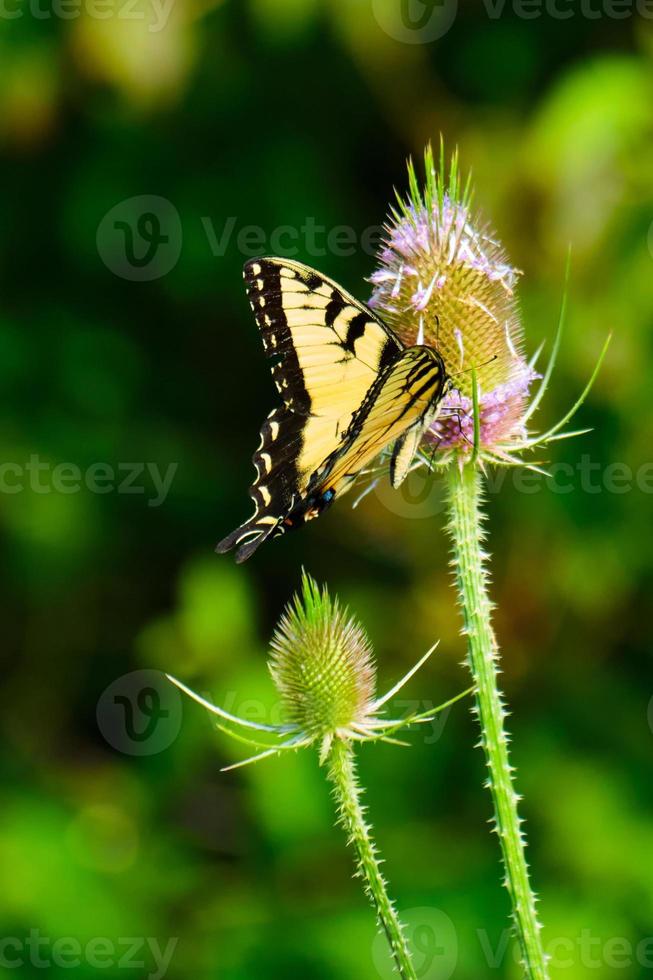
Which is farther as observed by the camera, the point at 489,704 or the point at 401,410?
the point at 401,410

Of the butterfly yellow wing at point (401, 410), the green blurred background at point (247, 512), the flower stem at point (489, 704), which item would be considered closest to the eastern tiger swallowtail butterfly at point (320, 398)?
the butterfly yellow wing at point (401, 410)

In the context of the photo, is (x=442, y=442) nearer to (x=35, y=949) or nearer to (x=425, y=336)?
(x=425, y=336)

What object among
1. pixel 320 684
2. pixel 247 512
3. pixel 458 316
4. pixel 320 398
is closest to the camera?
pixel 320 684

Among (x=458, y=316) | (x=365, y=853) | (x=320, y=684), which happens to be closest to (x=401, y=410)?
(x=458, y=316)

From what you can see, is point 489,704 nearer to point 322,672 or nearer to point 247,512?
point 322,672

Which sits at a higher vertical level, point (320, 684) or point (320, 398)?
point (320, 398)

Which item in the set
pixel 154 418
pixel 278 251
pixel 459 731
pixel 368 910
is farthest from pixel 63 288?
pixel 368 910
